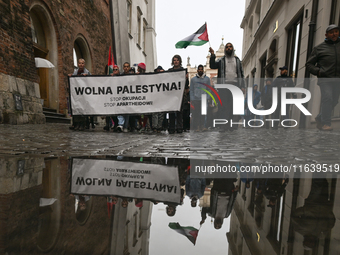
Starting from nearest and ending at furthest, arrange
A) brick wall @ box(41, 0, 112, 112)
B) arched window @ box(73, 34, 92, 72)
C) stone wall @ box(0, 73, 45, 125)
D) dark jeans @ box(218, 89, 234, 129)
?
dark jeans @ box(218, 89, 234, 129) → stone wall @ box(0, 73, 45, 125) → brick wall @ box(41, 0, 112, 112) → arched window @ box(73, 34, 92, 72)

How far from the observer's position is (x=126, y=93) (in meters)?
6.74

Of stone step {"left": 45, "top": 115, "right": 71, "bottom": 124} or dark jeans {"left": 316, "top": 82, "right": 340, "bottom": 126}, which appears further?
stone step {"left": 45, "top": 115, "right": 71, "bottom": 124}

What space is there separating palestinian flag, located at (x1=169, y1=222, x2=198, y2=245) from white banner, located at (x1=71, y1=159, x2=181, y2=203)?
28 centimetres

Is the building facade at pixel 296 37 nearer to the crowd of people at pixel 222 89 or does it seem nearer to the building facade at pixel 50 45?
the crowd of people at pixel 222 89

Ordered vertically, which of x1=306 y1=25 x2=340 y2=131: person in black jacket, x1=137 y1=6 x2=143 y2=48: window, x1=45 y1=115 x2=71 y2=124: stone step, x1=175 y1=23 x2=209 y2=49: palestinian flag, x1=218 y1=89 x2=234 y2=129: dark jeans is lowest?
x1=45 y1=115 x2=71 y2=124: stone step

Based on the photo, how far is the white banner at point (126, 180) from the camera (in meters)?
1.23

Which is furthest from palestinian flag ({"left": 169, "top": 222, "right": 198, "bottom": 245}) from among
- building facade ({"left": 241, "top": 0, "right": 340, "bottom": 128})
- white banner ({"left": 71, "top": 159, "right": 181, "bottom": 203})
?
building facade ({"left": 241, "top": 0, "right": 340, "bottom": 128})

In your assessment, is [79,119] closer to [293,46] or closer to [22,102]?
[22,102]

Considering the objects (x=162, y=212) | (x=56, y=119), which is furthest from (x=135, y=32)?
(x=162, y=212)

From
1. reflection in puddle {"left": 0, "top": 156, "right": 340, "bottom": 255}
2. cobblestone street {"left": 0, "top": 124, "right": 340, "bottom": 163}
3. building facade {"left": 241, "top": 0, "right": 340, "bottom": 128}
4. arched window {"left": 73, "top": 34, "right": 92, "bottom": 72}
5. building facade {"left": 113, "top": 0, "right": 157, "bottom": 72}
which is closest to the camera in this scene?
reflection in puddle {"left": 0, "top": 156, "right": 340, "bottom": 255}

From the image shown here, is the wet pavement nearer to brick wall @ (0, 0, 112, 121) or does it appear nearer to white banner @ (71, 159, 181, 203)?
white banner @ (71, 159, 181, 203)

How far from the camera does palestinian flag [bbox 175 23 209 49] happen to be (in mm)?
6375

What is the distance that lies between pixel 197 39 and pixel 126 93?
2.21m

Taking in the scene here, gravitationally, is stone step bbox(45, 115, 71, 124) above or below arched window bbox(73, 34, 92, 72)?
below
